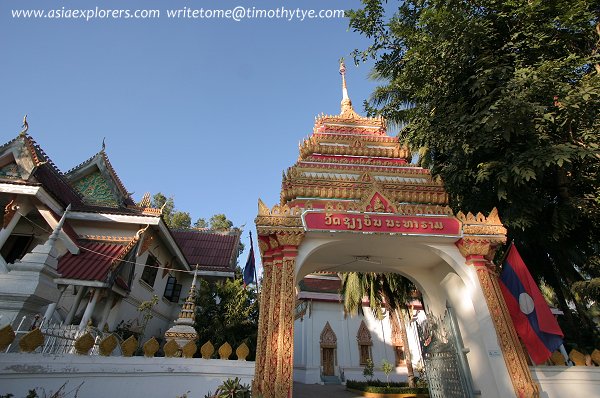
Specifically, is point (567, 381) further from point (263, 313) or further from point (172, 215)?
point (172, 215)

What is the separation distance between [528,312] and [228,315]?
8765mm

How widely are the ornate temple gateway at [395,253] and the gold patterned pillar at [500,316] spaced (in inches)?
0.7

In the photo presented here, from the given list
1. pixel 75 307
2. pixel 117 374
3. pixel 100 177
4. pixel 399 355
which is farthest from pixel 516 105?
pixel 399 355

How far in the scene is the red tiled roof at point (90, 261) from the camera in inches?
341

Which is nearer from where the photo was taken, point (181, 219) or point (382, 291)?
point (382, 291)

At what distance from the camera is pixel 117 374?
472 cm

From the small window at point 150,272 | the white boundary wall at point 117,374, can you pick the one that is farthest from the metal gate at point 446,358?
the small window at point 150,272

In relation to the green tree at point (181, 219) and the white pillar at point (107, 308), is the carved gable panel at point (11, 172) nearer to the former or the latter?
the white pillar at point (107, 308)

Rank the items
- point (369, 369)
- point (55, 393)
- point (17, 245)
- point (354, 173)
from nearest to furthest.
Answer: point (55, 393) → point (354, 173) → point (17, 245) → point (369, 369)

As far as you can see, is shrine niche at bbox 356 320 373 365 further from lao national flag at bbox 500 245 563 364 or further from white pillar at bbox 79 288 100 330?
white pillar at bbox 79 288 100 330

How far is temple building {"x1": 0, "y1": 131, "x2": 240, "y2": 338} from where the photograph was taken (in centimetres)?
902

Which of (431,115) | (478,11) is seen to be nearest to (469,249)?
(431,115)

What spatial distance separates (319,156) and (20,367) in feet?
23.8

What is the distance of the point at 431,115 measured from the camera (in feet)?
30.3
